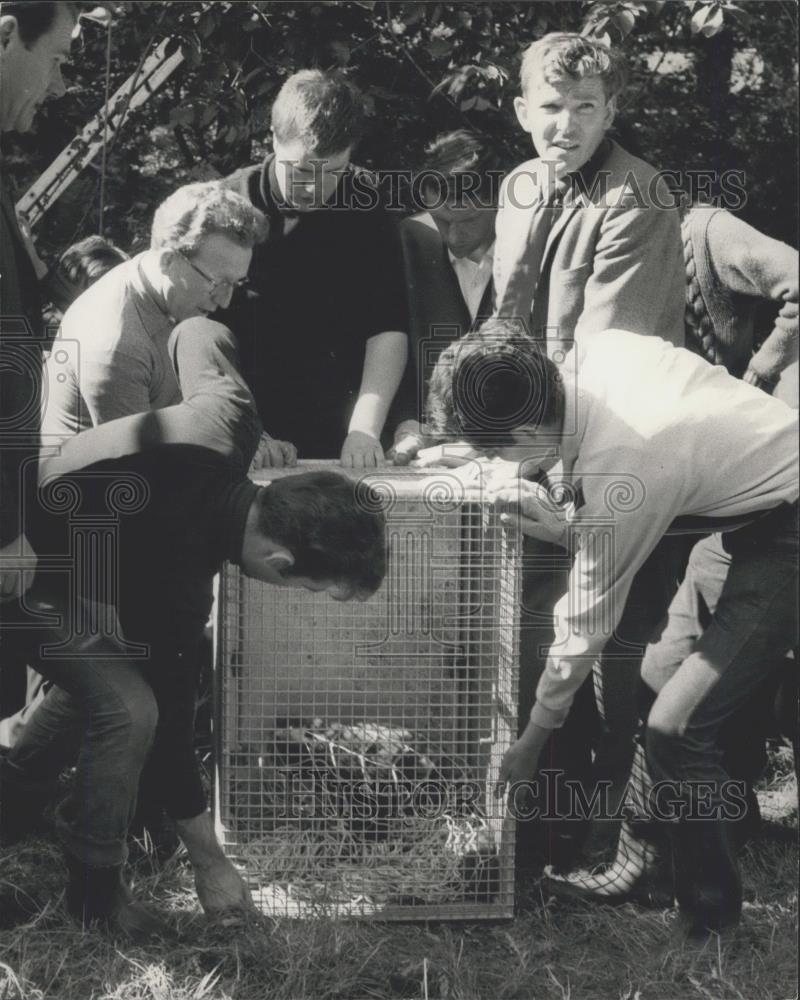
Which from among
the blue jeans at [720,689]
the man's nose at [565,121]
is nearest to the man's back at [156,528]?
the blue jeans at [720,689]

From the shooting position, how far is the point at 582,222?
326cm

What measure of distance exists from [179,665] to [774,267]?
1620 mm

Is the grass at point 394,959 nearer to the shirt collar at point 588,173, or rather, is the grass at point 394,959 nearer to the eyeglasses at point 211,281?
the eyeglasses at point 211,281

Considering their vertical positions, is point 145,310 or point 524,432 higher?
point 145,310

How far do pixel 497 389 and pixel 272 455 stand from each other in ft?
2.44

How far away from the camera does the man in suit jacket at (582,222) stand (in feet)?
10.6

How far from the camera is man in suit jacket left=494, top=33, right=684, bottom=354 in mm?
3217

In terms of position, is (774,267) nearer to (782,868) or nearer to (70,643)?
(782,868)

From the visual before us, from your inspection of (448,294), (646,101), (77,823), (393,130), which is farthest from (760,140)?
(77,823)

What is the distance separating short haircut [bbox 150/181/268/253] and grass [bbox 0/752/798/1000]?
1523mm

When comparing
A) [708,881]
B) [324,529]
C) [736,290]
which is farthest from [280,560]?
[736,290]

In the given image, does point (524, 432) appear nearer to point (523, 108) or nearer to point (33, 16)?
point (523, 108)

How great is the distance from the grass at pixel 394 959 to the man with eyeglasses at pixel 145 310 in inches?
44.2

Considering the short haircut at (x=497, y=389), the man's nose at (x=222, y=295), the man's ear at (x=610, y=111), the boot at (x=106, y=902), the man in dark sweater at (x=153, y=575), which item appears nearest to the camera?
the short haircut at (x=497, y=389)
